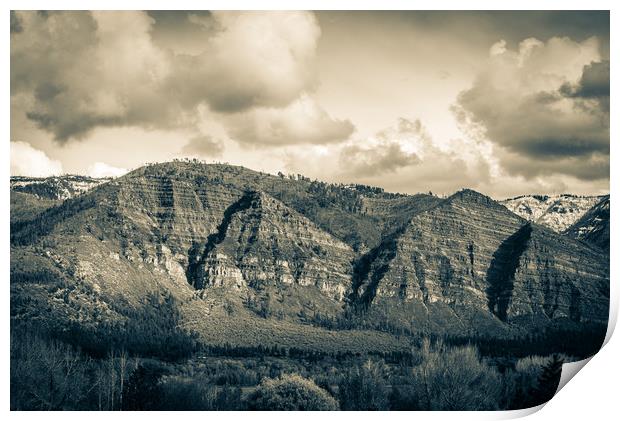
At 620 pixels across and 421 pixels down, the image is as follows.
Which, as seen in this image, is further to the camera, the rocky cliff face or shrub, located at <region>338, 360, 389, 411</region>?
the rocky cliff face

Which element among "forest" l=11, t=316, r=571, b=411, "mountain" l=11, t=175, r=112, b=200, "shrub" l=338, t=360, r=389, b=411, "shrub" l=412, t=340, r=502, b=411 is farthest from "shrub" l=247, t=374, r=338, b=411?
"mountain" l=11, t=175, r=112, b=200

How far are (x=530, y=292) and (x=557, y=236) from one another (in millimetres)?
17294

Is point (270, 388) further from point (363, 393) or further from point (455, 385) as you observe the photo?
point (455, 385)

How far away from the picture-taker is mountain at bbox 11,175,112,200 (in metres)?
173

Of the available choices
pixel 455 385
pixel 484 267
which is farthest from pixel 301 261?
pixel 455 385

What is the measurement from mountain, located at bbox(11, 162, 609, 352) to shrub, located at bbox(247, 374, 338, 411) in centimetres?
5935

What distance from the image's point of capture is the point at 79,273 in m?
122

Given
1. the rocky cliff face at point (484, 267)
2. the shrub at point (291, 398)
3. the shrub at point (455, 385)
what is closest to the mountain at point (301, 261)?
the rocky cliff face at point (484, 267)

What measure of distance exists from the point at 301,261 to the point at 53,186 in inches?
2050

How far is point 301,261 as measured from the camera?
174 meters

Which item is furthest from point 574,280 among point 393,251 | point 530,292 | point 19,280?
point 19,280

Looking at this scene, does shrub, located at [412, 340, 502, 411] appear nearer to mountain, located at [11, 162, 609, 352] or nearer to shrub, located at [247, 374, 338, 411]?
shrub, located at [247, 374, 338, 411]

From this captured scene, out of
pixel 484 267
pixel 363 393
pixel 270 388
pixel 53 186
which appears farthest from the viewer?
pixel 484 267

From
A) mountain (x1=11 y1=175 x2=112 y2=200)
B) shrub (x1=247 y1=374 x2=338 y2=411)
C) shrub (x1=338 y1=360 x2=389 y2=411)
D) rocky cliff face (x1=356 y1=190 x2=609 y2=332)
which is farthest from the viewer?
mountain (x1=11 y1=175 x2=112 y2=200)
